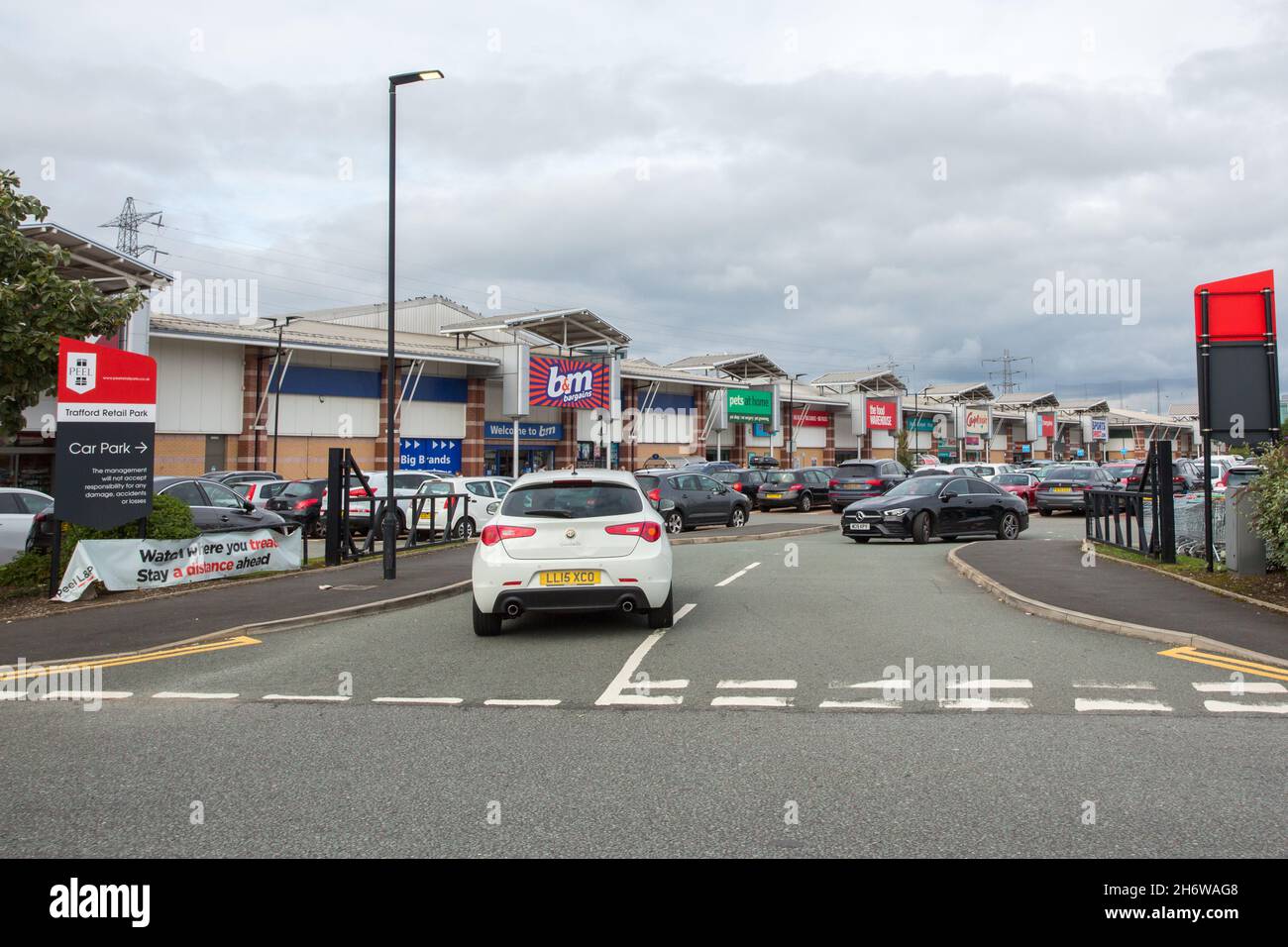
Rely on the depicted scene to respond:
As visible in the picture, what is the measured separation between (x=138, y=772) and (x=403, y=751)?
138cm

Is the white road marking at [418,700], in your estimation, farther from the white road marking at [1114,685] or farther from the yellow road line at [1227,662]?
the yellow road line at [1227,662]

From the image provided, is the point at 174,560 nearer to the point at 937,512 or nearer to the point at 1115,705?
the point at 1115,705

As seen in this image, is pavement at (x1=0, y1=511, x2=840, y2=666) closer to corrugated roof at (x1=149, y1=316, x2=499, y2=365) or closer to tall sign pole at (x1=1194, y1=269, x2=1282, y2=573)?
tall sign pole at (x1=1194, y1=269, x2=1282, y2=573)

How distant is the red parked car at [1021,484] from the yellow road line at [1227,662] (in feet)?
92.7

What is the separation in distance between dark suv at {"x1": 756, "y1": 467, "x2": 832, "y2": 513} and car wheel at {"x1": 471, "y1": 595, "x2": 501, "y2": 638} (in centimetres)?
2678

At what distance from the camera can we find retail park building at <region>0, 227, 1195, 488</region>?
3775 cm

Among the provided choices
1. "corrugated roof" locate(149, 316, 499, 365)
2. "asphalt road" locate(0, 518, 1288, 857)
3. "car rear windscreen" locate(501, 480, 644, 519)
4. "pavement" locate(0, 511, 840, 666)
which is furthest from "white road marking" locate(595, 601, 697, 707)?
"corrugated roof" locate(149, 316, 499, 365)

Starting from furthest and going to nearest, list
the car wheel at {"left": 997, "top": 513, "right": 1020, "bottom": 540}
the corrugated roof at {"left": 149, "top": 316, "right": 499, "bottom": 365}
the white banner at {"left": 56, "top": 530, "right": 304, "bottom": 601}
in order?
the corrugated roof at {"left": 149, "top": 316, "right": 499, "bottom": 365}, the car wheel at {"left": 997, "top": 513, "right": 1020, "bottom": 540}, the white banner at {"left": 56, "top": 530, "right": 304, "bottom": 601}

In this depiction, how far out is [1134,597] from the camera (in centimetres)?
1127

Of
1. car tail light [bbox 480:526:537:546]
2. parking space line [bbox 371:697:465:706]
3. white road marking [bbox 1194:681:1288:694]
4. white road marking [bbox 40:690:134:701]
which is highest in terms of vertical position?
car tail light [bbox 480:526:537:546]
